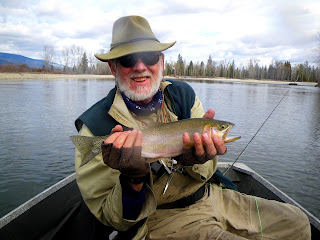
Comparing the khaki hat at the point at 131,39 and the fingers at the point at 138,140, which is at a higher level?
the khaki hat at the point at 131,39

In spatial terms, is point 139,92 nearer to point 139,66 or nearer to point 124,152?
point 139,66

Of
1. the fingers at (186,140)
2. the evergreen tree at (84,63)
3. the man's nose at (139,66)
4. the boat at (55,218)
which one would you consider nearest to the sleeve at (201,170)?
the fingers at (186,140)

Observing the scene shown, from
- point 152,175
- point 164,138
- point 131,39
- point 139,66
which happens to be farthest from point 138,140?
point 131,39

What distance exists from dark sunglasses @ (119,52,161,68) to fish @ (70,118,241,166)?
89 cm

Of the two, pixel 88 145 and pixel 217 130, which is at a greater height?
pixel 217 130

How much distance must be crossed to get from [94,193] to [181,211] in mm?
974

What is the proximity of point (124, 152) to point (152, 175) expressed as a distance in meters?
0.79

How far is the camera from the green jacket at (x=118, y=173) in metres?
2.52

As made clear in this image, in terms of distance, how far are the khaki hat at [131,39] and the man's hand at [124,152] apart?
1.10 metres

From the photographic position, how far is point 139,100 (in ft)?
10.4

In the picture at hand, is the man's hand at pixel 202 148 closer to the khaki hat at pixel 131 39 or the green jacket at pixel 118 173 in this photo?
the green jacket at pixel 118 173

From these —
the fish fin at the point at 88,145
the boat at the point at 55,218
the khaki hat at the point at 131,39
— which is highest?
the khaki hat at the point at 131,39

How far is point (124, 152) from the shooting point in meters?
2.26

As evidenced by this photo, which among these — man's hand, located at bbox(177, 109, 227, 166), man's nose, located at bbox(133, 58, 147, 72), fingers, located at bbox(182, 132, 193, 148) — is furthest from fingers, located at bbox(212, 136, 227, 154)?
man's nose, located at bbox(133, 58, 147, 72)
